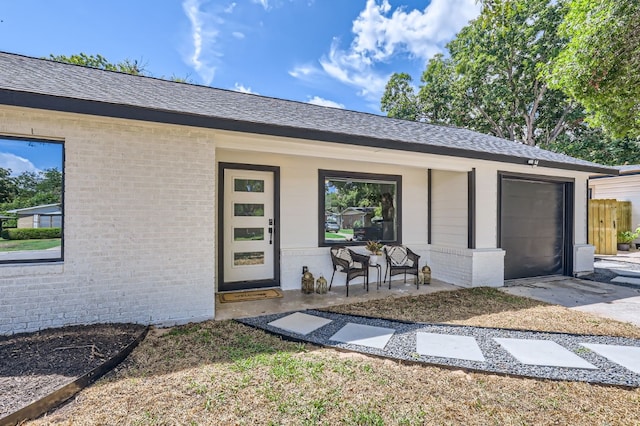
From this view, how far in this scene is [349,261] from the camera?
19.8ft

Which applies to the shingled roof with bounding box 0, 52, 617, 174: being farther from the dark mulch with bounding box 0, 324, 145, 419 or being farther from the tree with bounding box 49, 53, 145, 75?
the tree with bounding box 49, 53, 145, 75

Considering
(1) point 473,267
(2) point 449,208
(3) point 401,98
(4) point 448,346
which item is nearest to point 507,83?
(3) point 401,98

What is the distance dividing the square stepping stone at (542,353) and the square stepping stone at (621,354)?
316 mm

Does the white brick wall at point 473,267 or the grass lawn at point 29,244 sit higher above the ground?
the grass lawn at point 29,244

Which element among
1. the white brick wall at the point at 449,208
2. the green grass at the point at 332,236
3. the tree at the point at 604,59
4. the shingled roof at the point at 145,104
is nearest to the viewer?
the shingled roof at the point at 145,104

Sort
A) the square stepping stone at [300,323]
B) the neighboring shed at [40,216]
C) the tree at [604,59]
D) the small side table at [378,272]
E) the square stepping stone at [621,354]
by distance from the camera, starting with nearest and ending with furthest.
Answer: the square stepping stone at [621,354], the neighboring shed at [40,216], the square stepping stone at [300,323], the tree at [604,59], the small side table at [378,272]

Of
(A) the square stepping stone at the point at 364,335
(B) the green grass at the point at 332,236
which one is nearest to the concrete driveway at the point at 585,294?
(B) the green grass at the point at 332,236

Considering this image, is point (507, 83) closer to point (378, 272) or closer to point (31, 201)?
point (378, 272)

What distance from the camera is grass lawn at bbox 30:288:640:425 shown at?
7.06ft

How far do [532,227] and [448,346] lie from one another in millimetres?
5169

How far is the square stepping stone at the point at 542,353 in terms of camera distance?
117 inches

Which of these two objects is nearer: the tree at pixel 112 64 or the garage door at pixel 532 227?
the garage door at pixel 532 227

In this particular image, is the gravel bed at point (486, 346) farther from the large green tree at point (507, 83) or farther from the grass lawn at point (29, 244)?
the large green tree at point (507, 83)

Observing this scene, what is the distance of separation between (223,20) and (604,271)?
13129 millimetres
